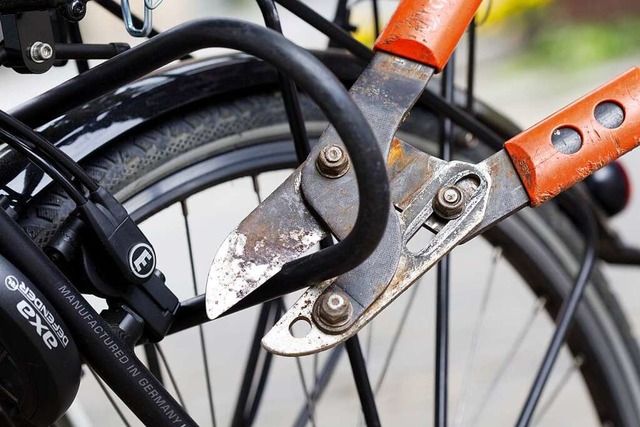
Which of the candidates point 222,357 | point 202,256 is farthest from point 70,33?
point 202,256

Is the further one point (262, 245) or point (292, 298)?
point (292, 298)

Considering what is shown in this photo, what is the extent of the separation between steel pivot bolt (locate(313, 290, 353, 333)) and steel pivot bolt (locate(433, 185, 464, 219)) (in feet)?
0.40

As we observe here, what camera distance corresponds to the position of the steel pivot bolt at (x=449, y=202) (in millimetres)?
917

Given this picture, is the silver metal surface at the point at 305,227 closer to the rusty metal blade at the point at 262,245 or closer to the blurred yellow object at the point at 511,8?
the rusty metal blade at the point at 262,245

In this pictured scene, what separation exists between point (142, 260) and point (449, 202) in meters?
0.27

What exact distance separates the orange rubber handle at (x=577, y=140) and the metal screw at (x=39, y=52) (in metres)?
0.41

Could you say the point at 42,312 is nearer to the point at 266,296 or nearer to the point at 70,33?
the point at 266,296

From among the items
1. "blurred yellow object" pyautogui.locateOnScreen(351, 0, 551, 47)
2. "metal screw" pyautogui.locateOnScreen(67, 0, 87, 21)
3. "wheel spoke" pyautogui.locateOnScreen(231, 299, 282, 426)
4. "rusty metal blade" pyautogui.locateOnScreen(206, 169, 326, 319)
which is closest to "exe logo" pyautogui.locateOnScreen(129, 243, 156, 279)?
"rusty metal blade" pyautogui.locateOnScreen(206, 169, 326, 319)

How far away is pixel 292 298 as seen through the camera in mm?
2592

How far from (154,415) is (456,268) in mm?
2702

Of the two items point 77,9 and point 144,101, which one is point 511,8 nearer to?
point 144,101

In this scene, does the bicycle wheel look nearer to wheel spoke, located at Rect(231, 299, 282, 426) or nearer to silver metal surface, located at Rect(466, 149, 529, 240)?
wheel spoke, located at Rect(231, 299, 282, 426)

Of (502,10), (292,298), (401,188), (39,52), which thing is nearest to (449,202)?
(401,188)

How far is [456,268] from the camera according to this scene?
3527 millimetres
